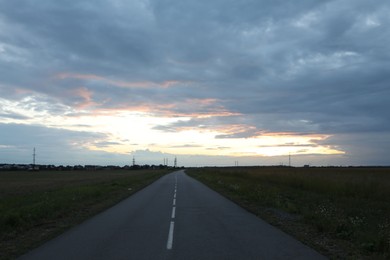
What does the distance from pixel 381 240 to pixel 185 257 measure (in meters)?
4.81

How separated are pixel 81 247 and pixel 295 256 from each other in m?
4.86

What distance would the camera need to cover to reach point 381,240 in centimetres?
976

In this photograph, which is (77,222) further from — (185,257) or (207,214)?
(185,257)

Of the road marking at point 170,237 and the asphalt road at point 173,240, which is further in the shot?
the road marking at point 170,237

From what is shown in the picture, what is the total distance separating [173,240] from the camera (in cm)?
1045

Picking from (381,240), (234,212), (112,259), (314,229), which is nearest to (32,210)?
(234,212)

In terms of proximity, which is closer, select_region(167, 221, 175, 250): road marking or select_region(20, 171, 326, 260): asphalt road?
select_region(20, 171, 326, 260): asphalt road

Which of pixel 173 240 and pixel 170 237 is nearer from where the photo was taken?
pixel 173 240

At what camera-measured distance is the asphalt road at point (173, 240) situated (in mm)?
8734

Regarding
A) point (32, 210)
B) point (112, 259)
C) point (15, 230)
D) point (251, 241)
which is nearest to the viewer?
point (112, 259)

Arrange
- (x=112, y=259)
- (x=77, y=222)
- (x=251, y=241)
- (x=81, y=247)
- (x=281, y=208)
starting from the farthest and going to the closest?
1. (x=281, y=208)
2. (x=77, y=222)
3. (x=251, y=241)
4. (x=81, y=247)
5. (x=112, y=259)

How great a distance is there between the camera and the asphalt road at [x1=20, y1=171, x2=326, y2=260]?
8.73m

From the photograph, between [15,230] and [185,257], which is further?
[15,230]

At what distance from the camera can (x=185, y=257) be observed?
27.6ft
